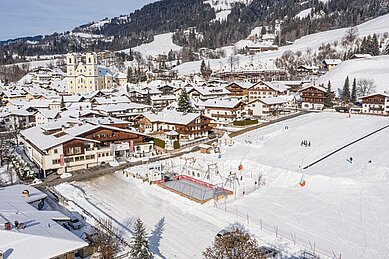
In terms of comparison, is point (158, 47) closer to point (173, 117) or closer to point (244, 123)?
point (244, 123)

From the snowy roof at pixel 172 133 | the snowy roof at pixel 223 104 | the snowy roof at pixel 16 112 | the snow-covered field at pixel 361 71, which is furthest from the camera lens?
the snow-covered field at pixel 361 71

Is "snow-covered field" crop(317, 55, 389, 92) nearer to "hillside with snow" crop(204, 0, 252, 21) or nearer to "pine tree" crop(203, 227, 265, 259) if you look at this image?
"pine tree" crop(203, 227, 265, 259)

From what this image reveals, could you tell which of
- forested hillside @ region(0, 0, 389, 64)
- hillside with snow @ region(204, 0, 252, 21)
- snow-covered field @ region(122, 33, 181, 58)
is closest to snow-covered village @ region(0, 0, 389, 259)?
forested hillside @ region(0, 0, 389, 64)

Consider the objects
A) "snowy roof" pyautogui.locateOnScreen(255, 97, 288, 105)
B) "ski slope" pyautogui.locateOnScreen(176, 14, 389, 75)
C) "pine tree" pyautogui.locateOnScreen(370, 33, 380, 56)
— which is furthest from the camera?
"ski slope" pyautogui.locateOnScreen(176, 14, 389, 75)

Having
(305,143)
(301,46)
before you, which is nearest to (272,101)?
(305,143)

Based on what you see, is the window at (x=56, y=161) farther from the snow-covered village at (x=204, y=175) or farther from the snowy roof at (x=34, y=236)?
the snowy roof at (x=34, y=236)

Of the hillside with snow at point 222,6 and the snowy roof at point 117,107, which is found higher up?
the hillside with snow at point 222,6

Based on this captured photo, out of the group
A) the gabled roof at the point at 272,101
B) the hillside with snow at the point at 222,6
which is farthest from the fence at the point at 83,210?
the hillside with snow at the point at 222,6
